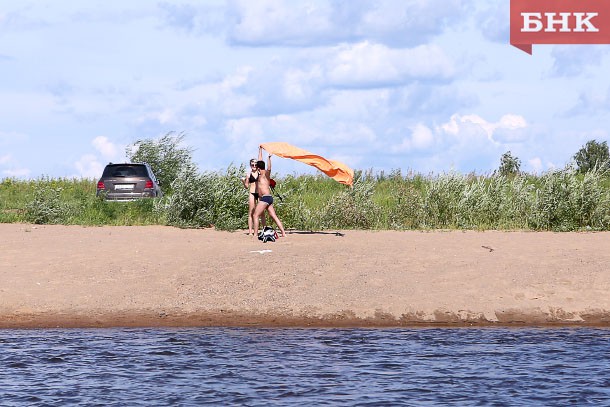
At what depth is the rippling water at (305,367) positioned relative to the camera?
12602 millimetres

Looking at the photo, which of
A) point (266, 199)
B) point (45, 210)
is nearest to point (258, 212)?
point (266, 199)

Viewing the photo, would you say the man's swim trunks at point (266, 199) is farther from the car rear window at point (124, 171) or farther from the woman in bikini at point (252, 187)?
the car rear window at point (124, 171)

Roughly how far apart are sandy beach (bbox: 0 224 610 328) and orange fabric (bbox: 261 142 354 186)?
65.9 inches

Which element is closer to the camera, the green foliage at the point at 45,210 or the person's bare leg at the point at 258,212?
the person's bare leg at the point at 258,212

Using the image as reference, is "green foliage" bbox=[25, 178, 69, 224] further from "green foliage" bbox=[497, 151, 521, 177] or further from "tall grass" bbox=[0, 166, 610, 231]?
"green foliage" bbox=[497, 151, 521, 177]

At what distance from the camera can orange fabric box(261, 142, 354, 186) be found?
23.6 m

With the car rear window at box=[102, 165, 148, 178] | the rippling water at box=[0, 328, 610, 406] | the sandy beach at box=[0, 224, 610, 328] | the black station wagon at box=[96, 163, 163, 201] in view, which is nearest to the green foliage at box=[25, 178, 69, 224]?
the black station wagon at box=[96, 163, 163, 201]

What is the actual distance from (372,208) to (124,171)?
26.2 feet

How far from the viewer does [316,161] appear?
931 inches

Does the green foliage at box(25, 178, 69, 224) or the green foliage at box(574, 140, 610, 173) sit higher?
the green foliage at box(574, 140, 610, 173)

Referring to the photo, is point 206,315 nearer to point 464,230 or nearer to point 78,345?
point 78,345

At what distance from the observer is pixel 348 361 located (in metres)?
14.5

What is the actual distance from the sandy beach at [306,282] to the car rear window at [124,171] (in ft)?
27.3

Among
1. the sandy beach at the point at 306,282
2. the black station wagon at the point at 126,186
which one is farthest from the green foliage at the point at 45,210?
the sandy beach at the point at 306,282
